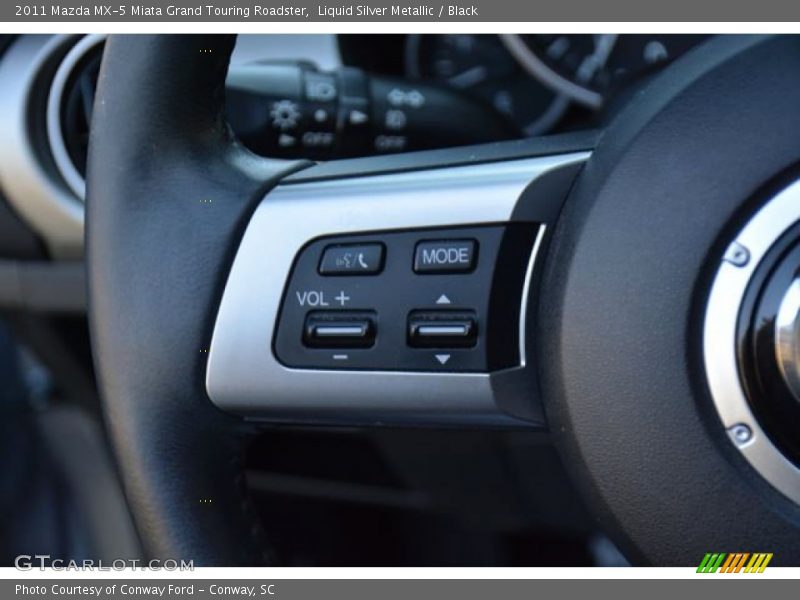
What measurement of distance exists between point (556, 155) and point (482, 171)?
0.15ft

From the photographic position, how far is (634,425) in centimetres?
66

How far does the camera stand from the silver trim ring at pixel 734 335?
0.65 m

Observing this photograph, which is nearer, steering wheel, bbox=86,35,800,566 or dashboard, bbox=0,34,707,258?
steering wheel, bbox=86,35,800,566

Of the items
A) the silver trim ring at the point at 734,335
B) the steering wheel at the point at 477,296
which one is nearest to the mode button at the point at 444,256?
the steering wheel at the point at 477,296

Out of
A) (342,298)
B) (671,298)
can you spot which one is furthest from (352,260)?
(671,298)

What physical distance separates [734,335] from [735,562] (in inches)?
5.2

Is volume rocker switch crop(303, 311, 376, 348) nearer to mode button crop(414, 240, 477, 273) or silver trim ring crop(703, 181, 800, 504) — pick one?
mode button crop(414, 240, 477, 273)

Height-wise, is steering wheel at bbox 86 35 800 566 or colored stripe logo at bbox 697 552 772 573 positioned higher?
steering wheel at bbox 86 35 800 566

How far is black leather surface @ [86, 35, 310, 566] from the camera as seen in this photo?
722mm

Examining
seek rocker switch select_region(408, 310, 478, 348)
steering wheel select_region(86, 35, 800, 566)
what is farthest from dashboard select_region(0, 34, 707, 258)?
seek rocker switch select_region(408, 310, 478, 348)

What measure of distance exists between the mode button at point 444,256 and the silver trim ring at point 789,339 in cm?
18

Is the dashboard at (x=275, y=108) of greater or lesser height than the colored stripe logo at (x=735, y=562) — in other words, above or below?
above

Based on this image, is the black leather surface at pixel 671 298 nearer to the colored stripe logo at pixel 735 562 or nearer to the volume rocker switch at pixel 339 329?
the colored stripe logo at pixel 735 562
